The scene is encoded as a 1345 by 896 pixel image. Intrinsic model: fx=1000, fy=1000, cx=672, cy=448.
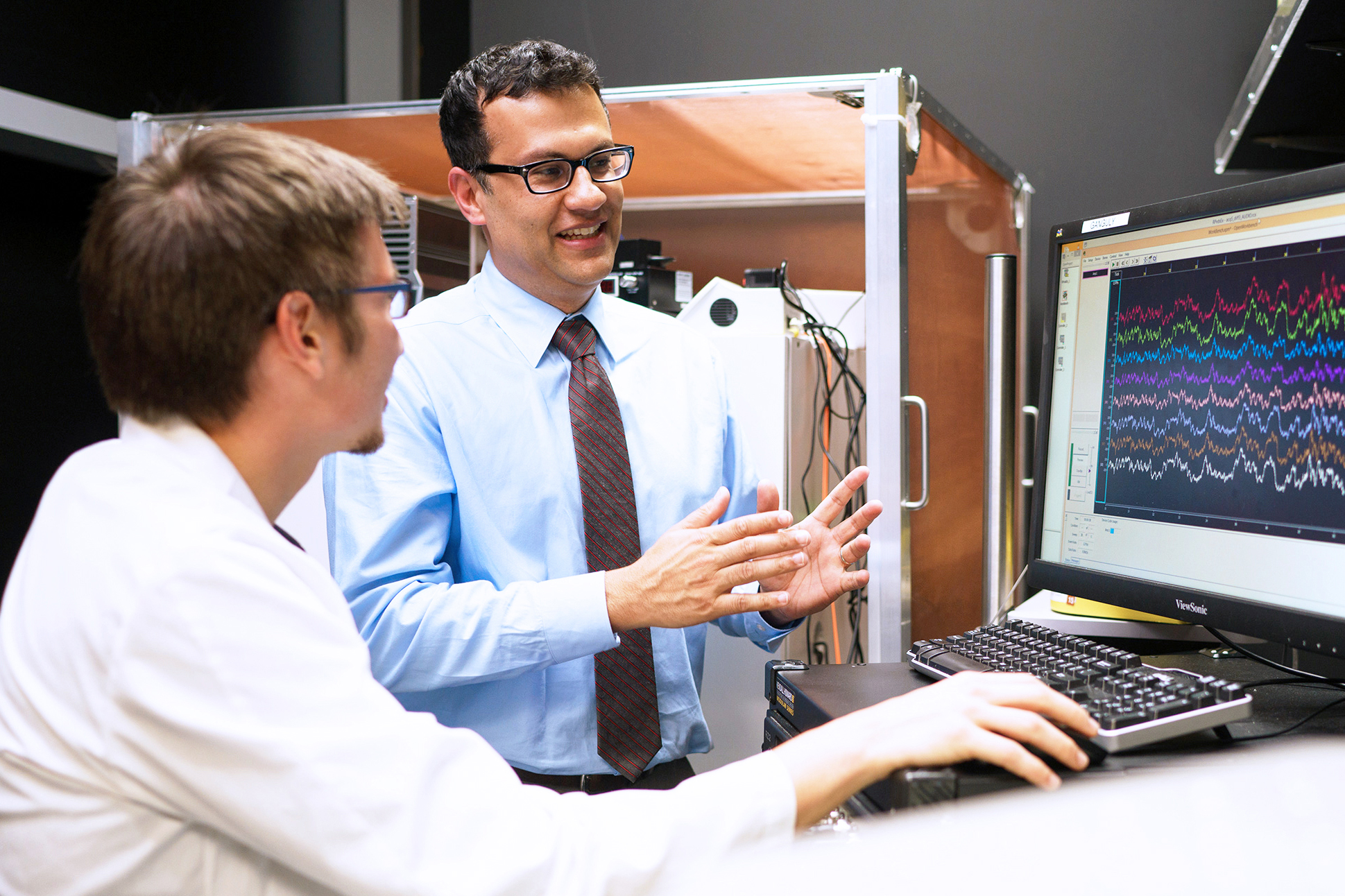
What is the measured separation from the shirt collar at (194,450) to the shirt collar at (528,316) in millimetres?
746

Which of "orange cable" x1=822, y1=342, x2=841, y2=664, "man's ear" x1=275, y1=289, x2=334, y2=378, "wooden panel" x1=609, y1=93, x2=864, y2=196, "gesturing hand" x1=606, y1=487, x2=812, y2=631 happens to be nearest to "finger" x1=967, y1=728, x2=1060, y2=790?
"gesturing hand" x1=606, y1=487, x2=812, y2=631

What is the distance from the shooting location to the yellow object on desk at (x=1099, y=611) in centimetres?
119

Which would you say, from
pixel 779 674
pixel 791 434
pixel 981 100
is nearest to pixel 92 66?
pixel 791 434

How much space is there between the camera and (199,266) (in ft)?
2.32

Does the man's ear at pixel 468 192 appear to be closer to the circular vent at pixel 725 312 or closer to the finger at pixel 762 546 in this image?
the finger at pixel 762 546

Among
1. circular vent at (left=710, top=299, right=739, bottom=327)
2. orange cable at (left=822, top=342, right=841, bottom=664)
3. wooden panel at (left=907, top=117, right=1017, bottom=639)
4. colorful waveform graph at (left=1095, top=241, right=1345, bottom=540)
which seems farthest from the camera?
orange cable at (left=822, top=342, right=841, bottom=664)

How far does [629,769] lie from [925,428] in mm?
709

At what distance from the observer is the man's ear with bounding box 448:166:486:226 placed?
60.5 inches

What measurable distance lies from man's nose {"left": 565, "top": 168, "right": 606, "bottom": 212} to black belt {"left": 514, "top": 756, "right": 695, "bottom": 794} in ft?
2.60

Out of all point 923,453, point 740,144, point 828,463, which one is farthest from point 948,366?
point 740,144

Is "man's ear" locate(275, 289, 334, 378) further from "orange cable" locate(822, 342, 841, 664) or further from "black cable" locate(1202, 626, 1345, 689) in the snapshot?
"orange cable" locate(822, 342, 841, 664)

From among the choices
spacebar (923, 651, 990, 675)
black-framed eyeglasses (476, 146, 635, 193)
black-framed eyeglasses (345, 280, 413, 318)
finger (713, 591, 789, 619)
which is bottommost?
spacebar (923, 651, 990, 675)

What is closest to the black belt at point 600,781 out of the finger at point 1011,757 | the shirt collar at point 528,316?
the shirt collar at point 528,316

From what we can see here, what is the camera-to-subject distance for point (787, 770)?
721 millimetres
